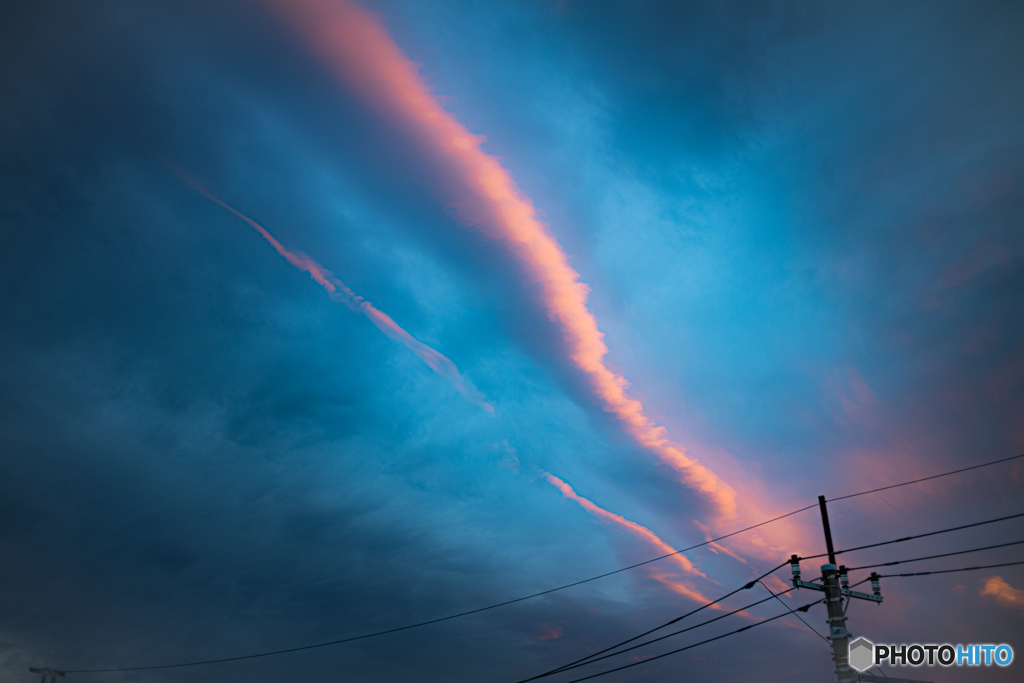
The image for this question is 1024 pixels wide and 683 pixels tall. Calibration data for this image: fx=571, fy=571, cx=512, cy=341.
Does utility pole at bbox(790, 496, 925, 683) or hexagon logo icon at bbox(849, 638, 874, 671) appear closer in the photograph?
utility pole at bbox(790, 496, 925, 683)

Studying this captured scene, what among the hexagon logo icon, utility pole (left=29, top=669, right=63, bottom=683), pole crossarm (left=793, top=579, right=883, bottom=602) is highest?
pole crossarm (left=793, top=579, right=883, bottom=602)

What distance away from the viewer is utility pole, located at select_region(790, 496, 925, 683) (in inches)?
970

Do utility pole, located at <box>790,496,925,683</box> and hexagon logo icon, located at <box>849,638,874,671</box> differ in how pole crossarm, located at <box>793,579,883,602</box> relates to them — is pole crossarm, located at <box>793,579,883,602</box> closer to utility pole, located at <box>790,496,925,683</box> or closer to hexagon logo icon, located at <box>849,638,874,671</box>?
utility pole, located at <box>790,496,925,683</box>

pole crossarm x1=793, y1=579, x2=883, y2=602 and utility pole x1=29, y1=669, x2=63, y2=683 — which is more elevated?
pole crossarm x1=793, y1=579, x2=883, y2=602

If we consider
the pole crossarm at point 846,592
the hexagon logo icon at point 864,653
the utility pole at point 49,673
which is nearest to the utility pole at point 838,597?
the pole crossarm at point 846,592

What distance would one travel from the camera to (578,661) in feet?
108

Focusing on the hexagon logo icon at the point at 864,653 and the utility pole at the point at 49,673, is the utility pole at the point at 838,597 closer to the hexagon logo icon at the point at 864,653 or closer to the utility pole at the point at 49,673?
the hexagon logo icon at the point at 864,653

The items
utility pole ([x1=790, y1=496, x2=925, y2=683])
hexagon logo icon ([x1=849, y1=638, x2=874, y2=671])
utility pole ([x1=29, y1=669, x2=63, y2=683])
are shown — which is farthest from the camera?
utility pole ([x1=29, y1=669, x2=63, y2=683])

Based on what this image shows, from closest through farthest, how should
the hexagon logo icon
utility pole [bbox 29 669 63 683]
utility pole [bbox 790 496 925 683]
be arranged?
utility pole [bbox 790 496 925 683] < the hexagon logo icon < utility pole [bbox 29 669 63 683]

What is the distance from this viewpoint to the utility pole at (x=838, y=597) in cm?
2465

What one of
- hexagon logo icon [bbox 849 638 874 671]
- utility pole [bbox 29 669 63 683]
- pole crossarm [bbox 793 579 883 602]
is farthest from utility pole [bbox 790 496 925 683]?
utility pole [bbox 29 669 63 683]

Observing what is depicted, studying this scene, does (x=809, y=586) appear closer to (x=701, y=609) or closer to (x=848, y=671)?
(x=848, y=671)

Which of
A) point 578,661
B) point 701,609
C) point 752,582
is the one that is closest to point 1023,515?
point 752,582

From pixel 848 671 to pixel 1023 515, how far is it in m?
9.49
